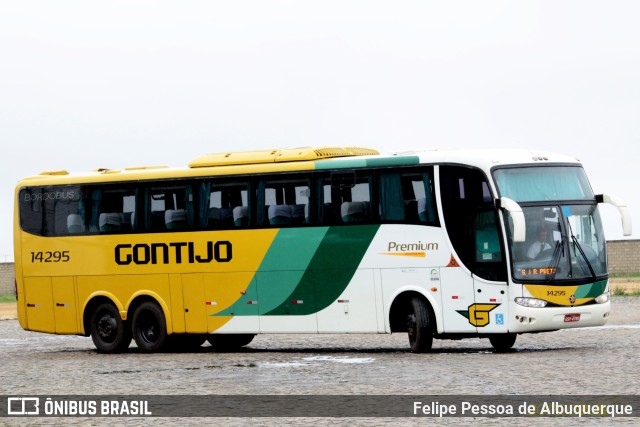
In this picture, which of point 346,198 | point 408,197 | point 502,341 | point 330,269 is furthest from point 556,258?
point 330,269

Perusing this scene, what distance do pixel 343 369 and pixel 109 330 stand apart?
7.87 metres

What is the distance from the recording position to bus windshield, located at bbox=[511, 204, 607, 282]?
22.7 metres

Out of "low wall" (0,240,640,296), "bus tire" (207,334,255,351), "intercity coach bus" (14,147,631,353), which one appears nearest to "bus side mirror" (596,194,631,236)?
"intercity coach bus" (14,147,631,353)

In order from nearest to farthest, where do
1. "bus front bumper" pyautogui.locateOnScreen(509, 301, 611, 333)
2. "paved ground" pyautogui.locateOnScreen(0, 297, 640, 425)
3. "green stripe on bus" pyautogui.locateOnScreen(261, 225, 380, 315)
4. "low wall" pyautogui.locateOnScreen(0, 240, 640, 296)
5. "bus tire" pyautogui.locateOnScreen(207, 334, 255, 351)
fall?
"paved ground" pyautogui.locateOnScreen(0, 297, 640, 425) → "bus front bumper" pyautogui.locateOnScreen(509, 301, 611, 333) → "green stripe on bus" pyautogui.locateOnScreen(261, 225, 380, 315) → "bus tire" pyautogui.locateOnScreen(207, 334, 255, 351) → "low wall" pyautogui.locateOnScreen(0, 240, 640, 296)

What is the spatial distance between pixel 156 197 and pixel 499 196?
7218 millimetres

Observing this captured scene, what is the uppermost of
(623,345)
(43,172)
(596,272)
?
(43,172)

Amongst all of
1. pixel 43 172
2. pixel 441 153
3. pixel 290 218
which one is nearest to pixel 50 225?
pixel 43 172

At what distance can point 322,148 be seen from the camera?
83.1 ft

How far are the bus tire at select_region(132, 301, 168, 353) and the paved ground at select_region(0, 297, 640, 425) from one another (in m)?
0.33

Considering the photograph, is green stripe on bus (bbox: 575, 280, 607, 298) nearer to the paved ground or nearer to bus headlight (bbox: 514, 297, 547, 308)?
bus headlight (bbox: 514, 297, 547, 308)

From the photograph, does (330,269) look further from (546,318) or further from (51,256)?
(51,256)

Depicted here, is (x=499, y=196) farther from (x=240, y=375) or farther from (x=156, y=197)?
(x=156, y=197)

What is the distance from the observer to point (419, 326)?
23344mm

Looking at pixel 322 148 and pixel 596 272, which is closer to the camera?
pixel 596 272
